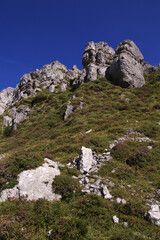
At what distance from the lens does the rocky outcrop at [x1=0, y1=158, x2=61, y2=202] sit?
8281 mm

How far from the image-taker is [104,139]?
16391 mm

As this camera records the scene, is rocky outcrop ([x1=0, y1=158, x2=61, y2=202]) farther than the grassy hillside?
Yes

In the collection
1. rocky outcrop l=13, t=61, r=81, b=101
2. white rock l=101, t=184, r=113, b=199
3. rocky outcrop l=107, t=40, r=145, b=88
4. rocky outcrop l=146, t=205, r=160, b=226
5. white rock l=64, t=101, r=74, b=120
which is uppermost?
rocky outcrop l=13, t=61, r=81, b=101

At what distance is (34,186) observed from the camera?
895 cm

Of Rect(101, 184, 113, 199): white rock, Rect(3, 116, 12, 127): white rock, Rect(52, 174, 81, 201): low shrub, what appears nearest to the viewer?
Rect(101, 184, 113, 199): white rock

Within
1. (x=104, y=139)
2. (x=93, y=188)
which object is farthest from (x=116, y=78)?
(x=93, y=188)

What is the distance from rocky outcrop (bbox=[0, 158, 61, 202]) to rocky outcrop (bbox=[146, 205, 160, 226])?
17.6ft

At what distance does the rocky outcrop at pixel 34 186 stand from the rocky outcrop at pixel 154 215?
5354 mm

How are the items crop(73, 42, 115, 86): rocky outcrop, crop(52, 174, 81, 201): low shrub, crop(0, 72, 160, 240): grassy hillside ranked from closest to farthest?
1. crop(0, 72, 160, 240): grassy hillside
2. crop(52, 174, 81, 201): low shrub
3. crop(73, 42, 115, 86): rocky outcrop

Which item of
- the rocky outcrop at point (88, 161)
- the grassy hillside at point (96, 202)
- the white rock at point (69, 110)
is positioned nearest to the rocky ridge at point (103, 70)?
the white rock at point (69, 110)

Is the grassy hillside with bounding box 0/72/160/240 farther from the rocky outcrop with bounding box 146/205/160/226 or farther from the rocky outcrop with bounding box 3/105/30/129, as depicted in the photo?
the rocky outcrop with bounding box 3/105/30/129

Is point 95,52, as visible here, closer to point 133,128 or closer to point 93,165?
point 133,128

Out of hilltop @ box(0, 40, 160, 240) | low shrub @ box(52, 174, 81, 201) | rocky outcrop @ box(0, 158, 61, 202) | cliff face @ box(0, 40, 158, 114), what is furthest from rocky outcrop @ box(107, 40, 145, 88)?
rocky outcrop @ box(0, 158, 61, 202)

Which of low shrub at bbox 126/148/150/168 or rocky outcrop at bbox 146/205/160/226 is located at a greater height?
low shrub at bbox 126/148/150/168
